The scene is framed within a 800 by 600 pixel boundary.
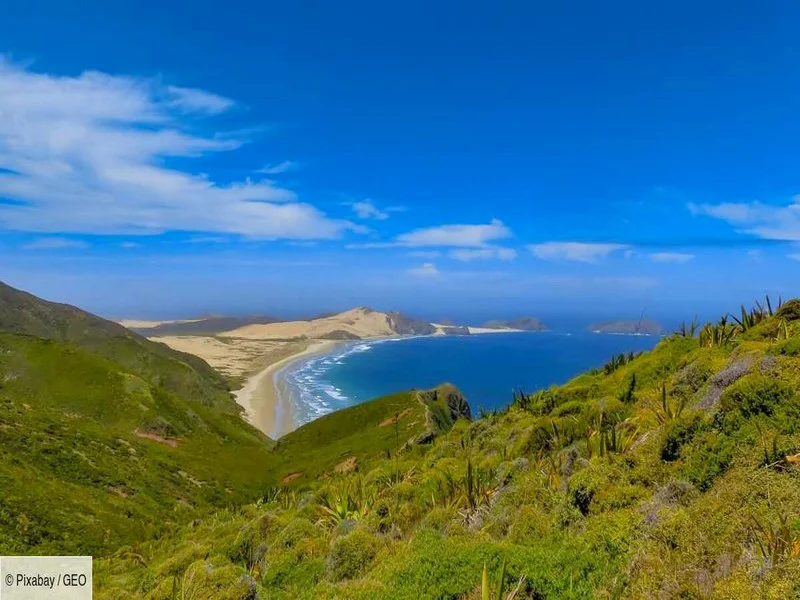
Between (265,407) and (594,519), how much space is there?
126 m

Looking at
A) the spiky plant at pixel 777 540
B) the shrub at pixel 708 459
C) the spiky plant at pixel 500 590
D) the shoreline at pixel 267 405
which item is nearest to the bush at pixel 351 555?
the spiky plant at pixel 500 590

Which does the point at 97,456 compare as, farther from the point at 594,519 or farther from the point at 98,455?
the point at 594,519

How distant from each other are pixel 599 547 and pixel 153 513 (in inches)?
1510

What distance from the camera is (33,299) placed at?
450 ft

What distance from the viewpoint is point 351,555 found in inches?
443

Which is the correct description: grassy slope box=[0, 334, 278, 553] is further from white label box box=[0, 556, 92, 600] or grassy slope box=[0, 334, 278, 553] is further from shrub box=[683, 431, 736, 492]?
shrub box=[683, 431, 736, 492]

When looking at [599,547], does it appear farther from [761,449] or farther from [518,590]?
[761,449]

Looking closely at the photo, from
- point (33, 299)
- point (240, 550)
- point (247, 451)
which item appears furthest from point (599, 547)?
point (33, 299)

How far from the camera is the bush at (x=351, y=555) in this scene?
35.7 ft

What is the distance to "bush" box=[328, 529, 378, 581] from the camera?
10.9 metres

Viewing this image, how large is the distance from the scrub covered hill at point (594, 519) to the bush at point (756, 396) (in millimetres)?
34

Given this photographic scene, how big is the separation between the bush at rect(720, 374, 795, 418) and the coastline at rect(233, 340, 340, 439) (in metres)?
98.3

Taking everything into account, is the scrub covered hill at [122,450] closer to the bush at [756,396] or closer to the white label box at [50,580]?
the white label box at [50,580]

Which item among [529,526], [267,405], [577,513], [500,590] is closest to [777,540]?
[500,590]
